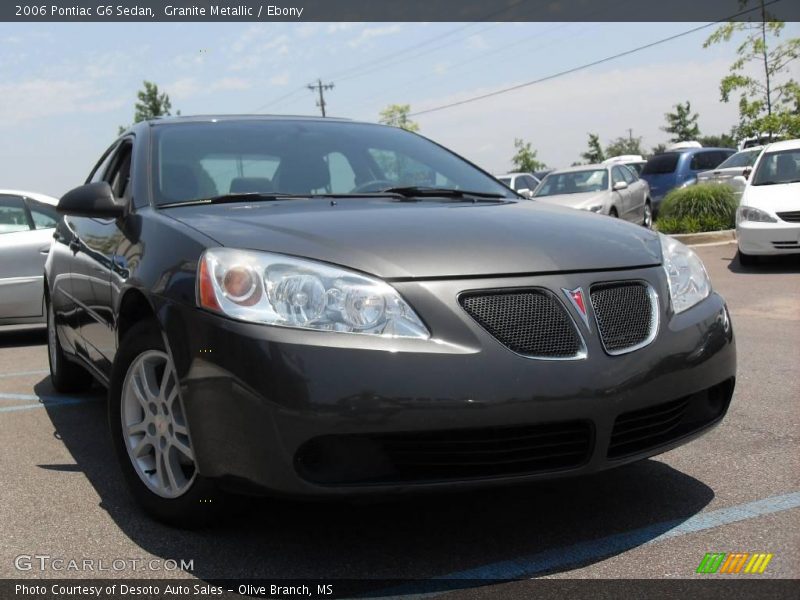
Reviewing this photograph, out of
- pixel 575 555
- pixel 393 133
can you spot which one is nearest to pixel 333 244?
pixel 575 555

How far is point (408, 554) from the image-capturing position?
286cm

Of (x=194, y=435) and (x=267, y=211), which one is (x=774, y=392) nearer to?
(x=267, y=211)

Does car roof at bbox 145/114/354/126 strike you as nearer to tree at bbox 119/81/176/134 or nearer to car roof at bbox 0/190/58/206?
car roof at bbox 0/190/58/206

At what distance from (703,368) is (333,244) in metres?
1.28

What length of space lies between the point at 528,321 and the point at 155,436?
4.53ft

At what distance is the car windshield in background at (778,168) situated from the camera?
11641 millimetres

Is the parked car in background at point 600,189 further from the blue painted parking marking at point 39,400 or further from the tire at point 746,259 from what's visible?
the blue painted parking marking at point 39,400

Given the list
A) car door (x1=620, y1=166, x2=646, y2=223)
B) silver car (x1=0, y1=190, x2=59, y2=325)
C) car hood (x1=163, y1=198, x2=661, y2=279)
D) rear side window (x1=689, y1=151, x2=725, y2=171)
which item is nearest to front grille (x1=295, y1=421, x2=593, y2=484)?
car hood (x1=163, y1=198, x2=661, y2=279)

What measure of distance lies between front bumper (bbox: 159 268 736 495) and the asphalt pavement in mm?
266


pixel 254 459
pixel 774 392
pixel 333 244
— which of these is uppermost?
pixel 333 244

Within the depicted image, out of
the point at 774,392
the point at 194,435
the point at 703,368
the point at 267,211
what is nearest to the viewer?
the point at 194,435

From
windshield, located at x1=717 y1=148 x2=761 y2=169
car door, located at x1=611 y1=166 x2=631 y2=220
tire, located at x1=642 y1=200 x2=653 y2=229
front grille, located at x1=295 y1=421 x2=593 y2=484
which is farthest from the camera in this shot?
windshield, located at x1=717 y1=148 x2=761 y2=169

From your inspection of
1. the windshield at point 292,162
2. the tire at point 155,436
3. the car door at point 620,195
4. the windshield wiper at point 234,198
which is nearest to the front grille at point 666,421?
the tire at point 155,436

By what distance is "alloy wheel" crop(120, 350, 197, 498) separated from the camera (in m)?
3.04
